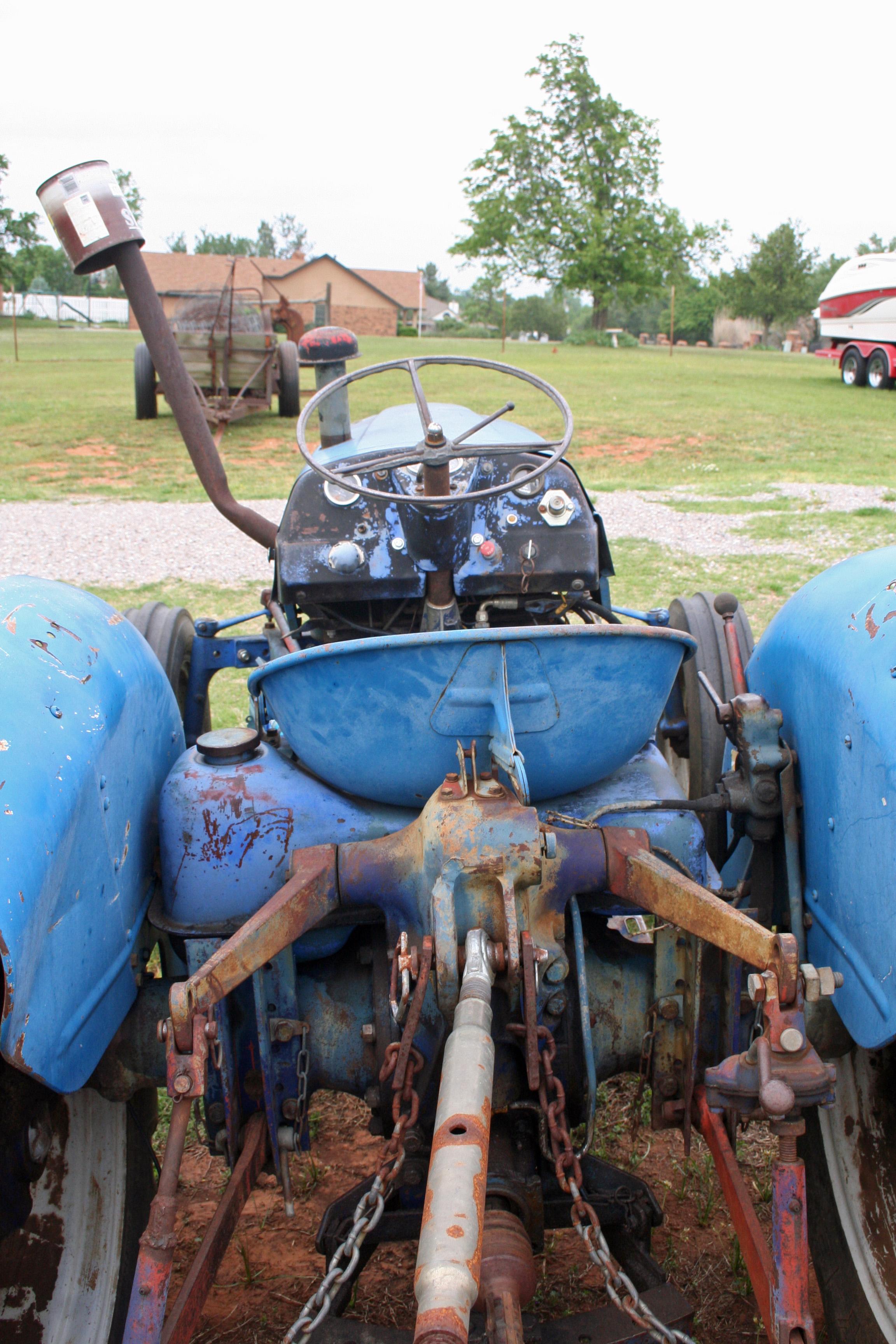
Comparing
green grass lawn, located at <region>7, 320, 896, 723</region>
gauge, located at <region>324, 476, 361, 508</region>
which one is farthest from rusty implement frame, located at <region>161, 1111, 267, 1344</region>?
green grass lawn, located at <region>7, 320, 896, 723</region>

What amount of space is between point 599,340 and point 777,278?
6569mm

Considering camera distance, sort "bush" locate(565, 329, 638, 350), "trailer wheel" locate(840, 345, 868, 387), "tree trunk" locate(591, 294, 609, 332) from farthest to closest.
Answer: "tree trunk" locate(591, 294, 609, 332)
"bush" locate(565, 329, 638, 350)
"trailer wheel" locate(840, 345, 868, 387)

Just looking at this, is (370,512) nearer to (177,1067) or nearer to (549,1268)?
(177,1067)

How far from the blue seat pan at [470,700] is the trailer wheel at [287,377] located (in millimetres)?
12633

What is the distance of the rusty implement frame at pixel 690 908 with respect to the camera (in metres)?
1.54

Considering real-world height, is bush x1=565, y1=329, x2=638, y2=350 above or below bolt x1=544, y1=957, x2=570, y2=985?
above

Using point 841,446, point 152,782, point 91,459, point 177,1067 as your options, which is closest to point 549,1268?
point 177,1067

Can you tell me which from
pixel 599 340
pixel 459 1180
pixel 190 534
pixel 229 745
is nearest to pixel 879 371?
pixel 190 534

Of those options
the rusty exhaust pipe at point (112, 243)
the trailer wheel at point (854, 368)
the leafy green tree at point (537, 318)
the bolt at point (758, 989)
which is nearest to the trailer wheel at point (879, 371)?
the trailer wheel at point (854, 368)

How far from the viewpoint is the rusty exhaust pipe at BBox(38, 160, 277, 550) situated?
2.77 meters

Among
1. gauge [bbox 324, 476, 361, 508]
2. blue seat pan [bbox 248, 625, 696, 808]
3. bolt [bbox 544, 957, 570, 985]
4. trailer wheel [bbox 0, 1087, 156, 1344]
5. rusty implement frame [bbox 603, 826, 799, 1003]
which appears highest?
gauge [bbox 324, 476, 361, 508]

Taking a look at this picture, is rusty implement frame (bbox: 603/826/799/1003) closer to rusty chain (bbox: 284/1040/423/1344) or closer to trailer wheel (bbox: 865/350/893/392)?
rusty chain (bbox: 284/1040/423/1344)

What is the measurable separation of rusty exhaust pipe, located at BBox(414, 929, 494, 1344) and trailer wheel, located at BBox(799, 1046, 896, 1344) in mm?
819

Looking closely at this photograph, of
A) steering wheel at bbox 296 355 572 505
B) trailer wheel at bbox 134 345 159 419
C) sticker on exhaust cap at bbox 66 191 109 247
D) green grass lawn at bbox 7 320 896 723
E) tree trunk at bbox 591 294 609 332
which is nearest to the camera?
steering wheel at bbox 296 355 572 505
